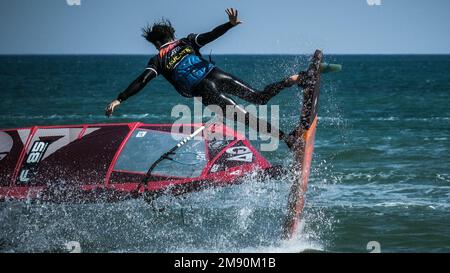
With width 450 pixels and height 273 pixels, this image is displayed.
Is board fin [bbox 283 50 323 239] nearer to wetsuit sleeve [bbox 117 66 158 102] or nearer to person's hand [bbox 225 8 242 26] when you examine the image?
person's hand [bbox 225 8 242 26]

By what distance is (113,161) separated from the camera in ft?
30.4

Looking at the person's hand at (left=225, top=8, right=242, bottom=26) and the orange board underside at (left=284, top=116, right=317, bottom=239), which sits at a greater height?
the person's hand at (left=225, top=8, right=242, bottom=26)

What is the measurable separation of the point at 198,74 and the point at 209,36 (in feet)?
1.57

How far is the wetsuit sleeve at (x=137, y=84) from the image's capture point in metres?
8.20

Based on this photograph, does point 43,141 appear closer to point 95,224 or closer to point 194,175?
point 95,224

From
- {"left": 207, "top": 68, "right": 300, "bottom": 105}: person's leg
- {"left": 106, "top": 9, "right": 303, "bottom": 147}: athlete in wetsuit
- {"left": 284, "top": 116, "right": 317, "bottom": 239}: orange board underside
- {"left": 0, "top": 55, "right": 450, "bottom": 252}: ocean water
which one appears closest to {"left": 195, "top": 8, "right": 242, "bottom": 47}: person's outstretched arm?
{"left": 106, "top": 9, "right": 303, "bottom": 147}: athlete in wetsuit

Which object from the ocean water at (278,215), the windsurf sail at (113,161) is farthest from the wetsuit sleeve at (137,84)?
the ocean water at (278,215)

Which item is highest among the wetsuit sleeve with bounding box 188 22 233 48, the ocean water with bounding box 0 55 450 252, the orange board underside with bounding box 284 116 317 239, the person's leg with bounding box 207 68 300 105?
the wetsuit sleeve with bounding box 188 22 233 48

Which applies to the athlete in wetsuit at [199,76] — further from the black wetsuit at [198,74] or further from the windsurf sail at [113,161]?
the windsurf sail at [113,161]

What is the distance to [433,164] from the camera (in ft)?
50.3

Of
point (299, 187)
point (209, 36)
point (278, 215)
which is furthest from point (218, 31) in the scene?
point (278, 215)

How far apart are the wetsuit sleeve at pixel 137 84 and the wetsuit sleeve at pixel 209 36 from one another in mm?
629

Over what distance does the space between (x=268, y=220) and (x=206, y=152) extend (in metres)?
1.79

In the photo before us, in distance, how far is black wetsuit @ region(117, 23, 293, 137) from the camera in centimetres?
843
